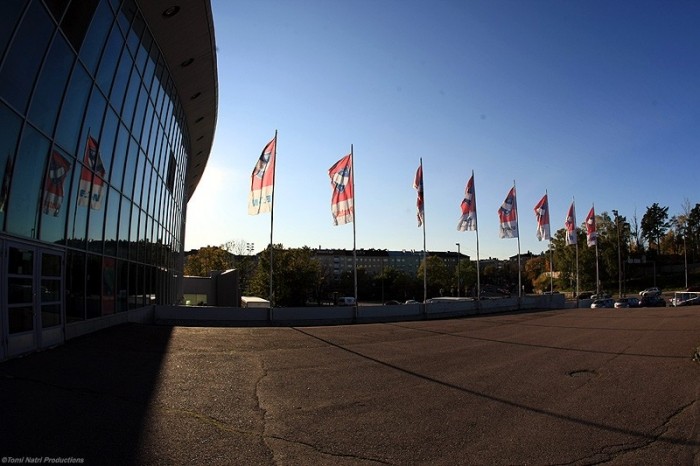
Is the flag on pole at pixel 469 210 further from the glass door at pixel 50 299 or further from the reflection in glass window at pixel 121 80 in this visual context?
the glass door at pixel 50 299

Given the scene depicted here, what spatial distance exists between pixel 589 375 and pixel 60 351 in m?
10.7

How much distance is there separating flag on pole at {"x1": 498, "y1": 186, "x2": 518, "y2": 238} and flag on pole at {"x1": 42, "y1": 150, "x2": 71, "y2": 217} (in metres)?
29.4

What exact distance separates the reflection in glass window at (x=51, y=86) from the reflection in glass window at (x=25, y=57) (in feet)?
Answer: 0.85

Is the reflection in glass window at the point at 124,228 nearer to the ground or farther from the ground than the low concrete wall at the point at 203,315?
farther from the ground

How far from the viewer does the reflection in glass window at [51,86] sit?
33.1ft

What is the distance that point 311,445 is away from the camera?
5.32 metres

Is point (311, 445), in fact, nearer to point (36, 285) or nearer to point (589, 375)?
point (589, 375)

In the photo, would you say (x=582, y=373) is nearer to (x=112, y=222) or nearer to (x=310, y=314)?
(x=112, y=222)

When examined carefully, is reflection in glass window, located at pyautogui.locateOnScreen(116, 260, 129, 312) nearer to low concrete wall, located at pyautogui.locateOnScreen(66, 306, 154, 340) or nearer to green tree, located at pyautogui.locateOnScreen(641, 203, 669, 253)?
low concrete wall, located at pyautogui.locateOnScreen(66, 306, 154, 340)

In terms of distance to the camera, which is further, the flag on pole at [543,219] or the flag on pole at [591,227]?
the flag on pole at [591,227]

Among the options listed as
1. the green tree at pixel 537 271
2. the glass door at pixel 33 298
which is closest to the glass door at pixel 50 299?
the glass door at pixel 33 298

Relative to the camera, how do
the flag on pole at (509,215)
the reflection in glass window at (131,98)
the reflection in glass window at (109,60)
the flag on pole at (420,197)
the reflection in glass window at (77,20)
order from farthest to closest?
the flag on pole at (509,215), the flag on pole at (420,197), the reflection in glass window at (131,98), the reflection in glass window at (109,60), the reflection in glass window at (77,20)

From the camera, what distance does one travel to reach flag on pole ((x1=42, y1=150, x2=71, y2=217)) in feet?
36.1

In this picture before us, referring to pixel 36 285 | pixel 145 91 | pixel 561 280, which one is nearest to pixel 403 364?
pixel 36 285
